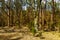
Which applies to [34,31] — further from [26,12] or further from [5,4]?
[26,12]

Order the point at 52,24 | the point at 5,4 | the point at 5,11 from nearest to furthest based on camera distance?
the point at 52,24, the point at 5,4, the point at 5,11

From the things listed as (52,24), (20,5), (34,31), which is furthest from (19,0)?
(34,31)

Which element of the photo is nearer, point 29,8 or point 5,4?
point 5,4

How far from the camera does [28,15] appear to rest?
25.8 metres

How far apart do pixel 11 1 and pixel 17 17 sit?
2.96 meters

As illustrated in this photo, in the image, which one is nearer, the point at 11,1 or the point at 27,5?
the point at 11,1

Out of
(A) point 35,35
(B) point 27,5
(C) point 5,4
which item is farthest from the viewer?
(B) point 27,5

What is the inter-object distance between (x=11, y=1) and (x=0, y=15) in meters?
3.26

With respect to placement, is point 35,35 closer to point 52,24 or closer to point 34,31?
point 34,31

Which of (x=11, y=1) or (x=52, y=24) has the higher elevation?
(x=11, y=1)

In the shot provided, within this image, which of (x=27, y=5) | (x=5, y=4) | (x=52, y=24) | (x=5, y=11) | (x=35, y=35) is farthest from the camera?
(x=27, y=5)

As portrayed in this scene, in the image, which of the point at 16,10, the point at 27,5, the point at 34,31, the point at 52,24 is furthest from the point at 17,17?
the point at 34,31

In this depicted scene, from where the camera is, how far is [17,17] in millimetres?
25734

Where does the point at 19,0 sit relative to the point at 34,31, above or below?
above
